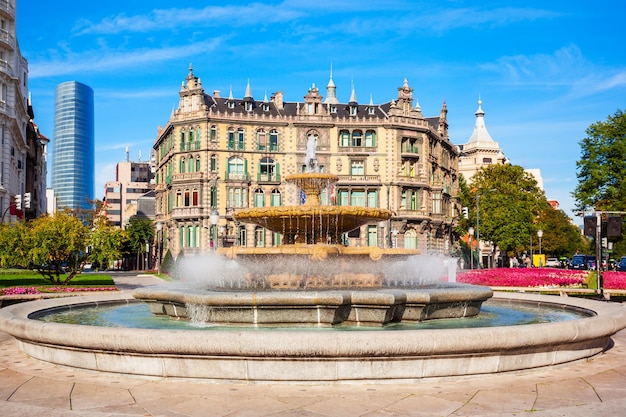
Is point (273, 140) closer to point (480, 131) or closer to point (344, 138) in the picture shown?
point (344, 138)

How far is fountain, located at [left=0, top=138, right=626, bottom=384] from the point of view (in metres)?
8.08

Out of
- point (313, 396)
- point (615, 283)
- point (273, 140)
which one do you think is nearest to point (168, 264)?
point (273, 140)

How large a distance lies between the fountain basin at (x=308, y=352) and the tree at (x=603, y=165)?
44392 millimetres

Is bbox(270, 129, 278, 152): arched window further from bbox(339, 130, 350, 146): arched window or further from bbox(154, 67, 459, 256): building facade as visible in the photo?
bbox(339, 130, 350, 146): arched window

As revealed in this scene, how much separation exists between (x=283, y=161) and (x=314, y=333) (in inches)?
2295

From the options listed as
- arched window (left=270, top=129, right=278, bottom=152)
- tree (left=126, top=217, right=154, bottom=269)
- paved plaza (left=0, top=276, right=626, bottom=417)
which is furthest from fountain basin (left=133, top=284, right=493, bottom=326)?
tree (left=126, top=217, right=154, bottom=269)

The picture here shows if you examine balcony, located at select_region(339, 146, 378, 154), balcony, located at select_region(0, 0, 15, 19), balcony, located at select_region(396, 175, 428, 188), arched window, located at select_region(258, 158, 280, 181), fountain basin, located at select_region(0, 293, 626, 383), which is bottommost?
fountain basin, located at select_region(0, 293, 626, 383)

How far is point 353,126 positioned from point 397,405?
199 ft

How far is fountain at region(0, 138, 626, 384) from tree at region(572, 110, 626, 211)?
38493mm

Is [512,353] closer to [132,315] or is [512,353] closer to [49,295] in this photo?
[132,315]

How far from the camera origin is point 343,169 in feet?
219

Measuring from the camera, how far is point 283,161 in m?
65.9

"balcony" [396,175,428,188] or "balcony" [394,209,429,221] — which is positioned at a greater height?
"balcony" [396,175,428,188]

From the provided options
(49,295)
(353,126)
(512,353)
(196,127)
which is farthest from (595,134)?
(512,353)
